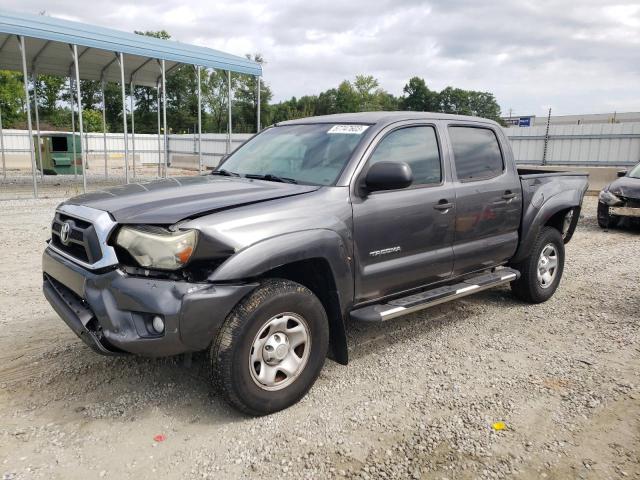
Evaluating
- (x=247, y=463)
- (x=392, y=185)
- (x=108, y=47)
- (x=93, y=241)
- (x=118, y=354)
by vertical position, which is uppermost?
(x=108, y=47)

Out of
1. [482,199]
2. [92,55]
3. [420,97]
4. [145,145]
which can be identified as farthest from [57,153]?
[420,97]

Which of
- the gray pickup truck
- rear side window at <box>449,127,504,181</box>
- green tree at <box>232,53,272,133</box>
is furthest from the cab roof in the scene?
green tree at <box>232,53,272,133</box>

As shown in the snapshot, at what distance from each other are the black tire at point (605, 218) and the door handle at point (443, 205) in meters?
7.80

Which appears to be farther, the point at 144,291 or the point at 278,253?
the point at 278,253

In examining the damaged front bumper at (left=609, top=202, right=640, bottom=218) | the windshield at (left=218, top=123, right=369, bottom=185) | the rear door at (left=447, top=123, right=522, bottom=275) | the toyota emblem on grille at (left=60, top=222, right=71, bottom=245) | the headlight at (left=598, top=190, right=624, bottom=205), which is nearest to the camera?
the toyota emblem on grille at (left=60, top=222, right=71, bottom=245)

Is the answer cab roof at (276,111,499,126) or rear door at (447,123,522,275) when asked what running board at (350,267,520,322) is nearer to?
rear door at (447,123,522,275)

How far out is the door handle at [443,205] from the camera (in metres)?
4.09

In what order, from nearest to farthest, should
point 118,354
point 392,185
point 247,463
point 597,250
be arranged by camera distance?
point 247,463 < point 118,354 < point 392,185 < point 597,250

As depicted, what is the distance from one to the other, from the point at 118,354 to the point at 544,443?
254 centimetres

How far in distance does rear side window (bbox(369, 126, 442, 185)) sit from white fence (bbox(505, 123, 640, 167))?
16.2 m

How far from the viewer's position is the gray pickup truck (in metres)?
2.85

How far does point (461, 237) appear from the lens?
4.36m

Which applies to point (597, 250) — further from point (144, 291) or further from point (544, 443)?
point (144, 291)

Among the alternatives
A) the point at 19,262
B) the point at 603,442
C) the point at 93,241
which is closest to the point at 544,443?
the point at 603,442
